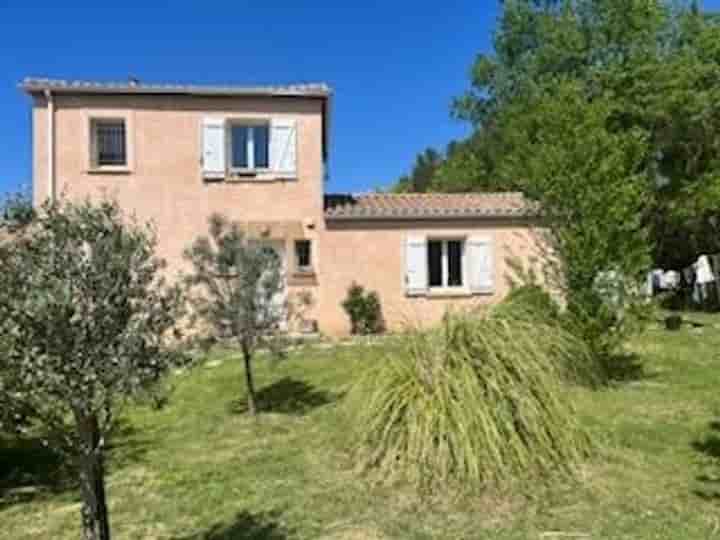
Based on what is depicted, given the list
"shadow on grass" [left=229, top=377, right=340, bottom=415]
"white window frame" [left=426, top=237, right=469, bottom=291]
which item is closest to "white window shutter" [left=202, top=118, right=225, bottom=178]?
"white window frame" [left=426, top=237, right=469, bottom=291]

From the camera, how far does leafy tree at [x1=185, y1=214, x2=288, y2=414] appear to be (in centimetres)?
1066

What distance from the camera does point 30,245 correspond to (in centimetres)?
438

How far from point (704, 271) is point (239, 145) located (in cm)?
1894

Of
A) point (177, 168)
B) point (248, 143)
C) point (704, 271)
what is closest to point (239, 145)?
point (248, 143)

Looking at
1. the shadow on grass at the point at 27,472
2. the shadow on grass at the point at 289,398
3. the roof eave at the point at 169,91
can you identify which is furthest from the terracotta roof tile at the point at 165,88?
the shadow on grass at the point at 27,472

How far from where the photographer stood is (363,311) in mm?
18828

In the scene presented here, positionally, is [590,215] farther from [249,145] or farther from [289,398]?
[249,145]

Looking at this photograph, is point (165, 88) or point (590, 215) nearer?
point (590, 215)

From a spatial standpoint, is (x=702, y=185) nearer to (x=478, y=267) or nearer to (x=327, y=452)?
(x=478, y=267)

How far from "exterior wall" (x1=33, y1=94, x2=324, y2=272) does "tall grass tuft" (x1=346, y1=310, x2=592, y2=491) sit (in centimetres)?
1165

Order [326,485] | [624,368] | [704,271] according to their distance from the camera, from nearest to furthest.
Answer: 1. [326,485]
2. [624,368]
3. [704,271]

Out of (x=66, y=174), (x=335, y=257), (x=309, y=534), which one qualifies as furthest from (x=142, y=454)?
(x=66, y=174)

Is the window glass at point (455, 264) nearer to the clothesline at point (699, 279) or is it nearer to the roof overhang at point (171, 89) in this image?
the roof overhang at point (171, 89)

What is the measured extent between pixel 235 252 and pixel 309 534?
17.8 feet
